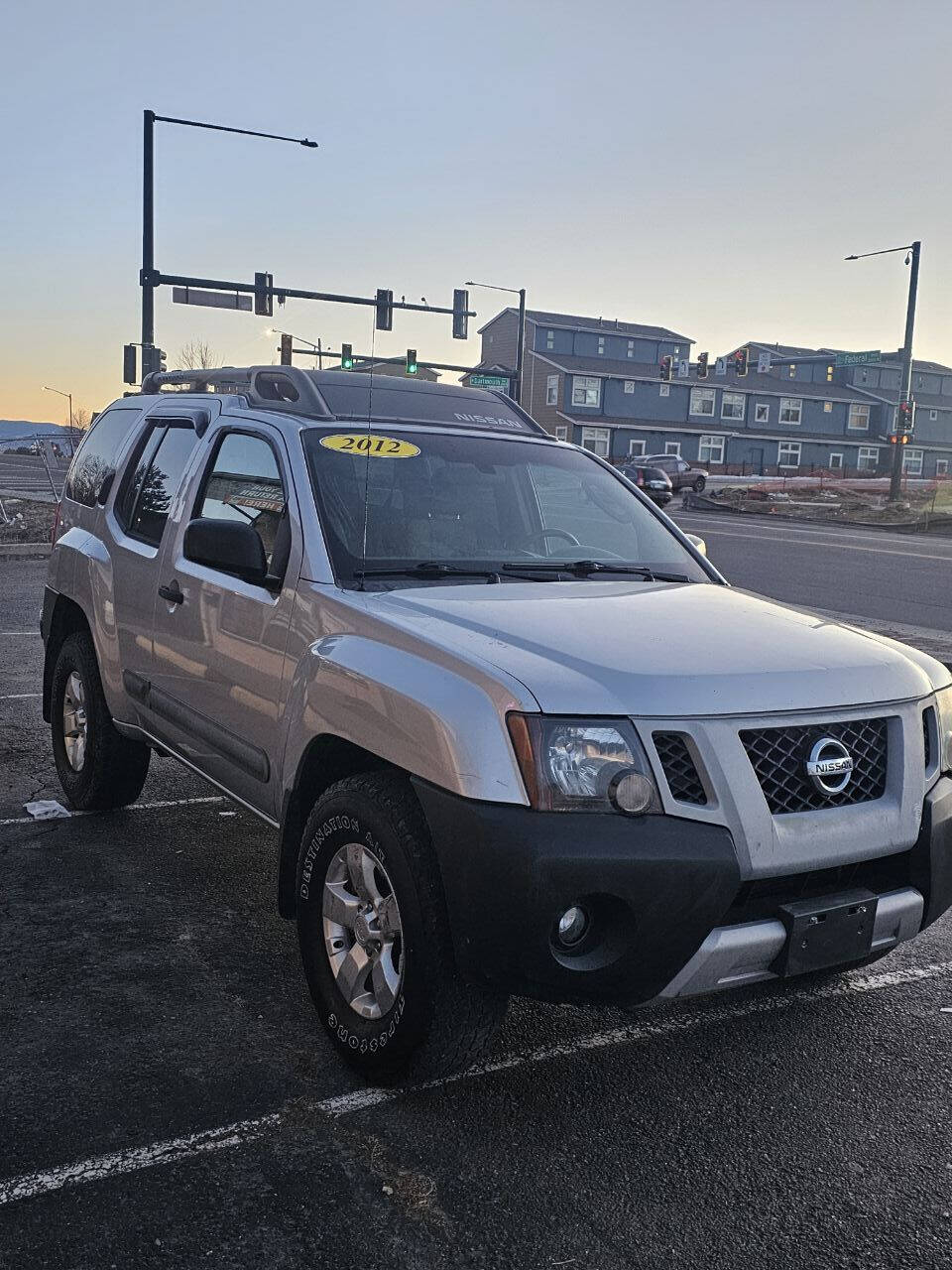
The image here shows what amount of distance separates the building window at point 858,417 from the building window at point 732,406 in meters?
9.01

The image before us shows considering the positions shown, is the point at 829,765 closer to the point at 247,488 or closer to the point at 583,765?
the point at 583,765

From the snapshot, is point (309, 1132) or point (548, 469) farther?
point (548, 469)

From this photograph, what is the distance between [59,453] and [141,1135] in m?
79.7

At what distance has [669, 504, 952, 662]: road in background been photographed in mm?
14273

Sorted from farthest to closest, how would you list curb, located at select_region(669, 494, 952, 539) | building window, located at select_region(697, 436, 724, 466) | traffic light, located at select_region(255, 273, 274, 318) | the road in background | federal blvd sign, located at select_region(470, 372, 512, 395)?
1. building window, located at select_region(697, 436, 724, 466)
2. federal blvd sign, located at select_region(470, 372, 512, 395)
3. curb, located at select_region(669, 494, 952, 539)
4. traffic light, located at select_region(255, 273, 274, 318)
5. the road in background

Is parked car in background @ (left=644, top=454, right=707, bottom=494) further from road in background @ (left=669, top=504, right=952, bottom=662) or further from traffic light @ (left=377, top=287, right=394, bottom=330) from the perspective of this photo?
traffic light @ (left=377, top=287, right=394, bottom=330)

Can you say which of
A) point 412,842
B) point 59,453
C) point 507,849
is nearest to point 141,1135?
point 412,842

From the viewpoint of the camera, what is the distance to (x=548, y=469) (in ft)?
15.9

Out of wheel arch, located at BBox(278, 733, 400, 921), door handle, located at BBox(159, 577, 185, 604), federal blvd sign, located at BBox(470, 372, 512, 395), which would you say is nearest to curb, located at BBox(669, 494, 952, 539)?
federal blvd sign, located at BBox(470, 372, 512, 395)

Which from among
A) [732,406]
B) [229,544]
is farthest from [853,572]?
[732,406]

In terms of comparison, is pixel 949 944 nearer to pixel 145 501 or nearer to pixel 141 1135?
pixel 141 1135

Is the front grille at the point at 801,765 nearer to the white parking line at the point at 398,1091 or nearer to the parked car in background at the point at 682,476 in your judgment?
the white parking line at the point at 398,1091

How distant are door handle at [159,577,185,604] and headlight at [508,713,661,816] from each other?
2127mm

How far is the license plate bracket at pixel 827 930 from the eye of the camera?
3018 mm
